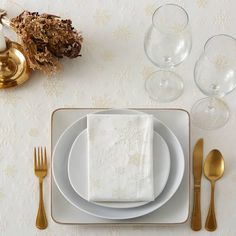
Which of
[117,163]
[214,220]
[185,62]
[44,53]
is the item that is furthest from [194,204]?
[44,53]

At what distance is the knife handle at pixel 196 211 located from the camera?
3.79 feet

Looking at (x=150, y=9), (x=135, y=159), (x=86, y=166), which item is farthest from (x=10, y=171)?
(x=150, y=9)

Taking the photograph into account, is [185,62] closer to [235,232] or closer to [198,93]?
[198,93]

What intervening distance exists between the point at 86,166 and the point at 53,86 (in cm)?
22

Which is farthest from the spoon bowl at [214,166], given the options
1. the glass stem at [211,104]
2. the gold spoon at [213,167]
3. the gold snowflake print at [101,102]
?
the gold snowflake print at [101,102]

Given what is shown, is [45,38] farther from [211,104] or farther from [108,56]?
[211,104]

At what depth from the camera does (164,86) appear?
128 cm

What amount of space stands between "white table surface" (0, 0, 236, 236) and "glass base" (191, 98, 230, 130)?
15 millimetres

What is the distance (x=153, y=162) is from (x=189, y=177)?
0.09 metres

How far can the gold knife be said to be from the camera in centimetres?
116

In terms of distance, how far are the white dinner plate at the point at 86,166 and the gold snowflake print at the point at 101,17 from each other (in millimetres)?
291

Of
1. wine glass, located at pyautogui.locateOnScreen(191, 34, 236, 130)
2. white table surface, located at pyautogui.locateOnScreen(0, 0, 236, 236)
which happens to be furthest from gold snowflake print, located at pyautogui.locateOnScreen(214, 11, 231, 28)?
wine glass, located at pyautogui.locateOnScreen(191, 34, 236, 130)

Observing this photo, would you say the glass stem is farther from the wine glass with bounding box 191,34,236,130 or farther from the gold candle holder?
the gold candle holder

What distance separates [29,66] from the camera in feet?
4.16
